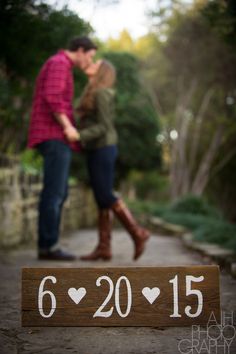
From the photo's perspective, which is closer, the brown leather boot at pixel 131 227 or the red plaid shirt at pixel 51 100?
the red plaid shirt at pixel 51 100

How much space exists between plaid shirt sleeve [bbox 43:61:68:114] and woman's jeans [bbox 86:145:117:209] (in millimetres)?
486

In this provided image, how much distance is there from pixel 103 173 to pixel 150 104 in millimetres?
11176

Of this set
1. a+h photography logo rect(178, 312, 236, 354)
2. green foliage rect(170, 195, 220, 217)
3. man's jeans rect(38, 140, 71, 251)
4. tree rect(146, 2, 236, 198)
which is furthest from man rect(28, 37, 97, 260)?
tree rect(146, 2, 236, 198)

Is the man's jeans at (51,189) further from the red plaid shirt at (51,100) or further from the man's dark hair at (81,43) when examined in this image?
the man's dark hair at (81,43)

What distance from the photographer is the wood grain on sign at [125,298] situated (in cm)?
210

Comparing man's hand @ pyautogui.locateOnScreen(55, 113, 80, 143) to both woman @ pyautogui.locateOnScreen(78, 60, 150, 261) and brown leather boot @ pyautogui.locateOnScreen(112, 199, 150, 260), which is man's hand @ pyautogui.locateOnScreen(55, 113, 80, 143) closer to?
woman @ pyautogui.locateOnScreen(78, 60, 150, 261)

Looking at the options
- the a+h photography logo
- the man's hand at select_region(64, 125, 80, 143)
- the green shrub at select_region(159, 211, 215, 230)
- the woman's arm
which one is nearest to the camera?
the a+h photography logo

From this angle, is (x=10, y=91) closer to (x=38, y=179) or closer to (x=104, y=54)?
(x=38, y=179)

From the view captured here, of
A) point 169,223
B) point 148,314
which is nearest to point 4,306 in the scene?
point 148,314

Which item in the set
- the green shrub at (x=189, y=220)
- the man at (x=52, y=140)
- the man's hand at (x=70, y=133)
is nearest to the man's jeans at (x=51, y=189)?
the man at (x=52, y=140)

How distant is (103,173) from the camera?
4289 millimetres

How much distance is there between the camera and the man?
4.06m

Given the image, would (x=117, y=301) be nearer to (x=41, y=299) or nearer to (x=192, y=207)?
(x=41, y=299)

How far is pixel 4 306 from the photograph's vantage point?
2.53 m
